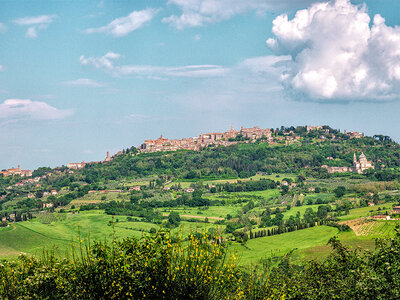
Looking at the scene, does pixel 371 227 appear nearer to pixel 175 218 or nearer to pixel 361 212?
pixel 361 212

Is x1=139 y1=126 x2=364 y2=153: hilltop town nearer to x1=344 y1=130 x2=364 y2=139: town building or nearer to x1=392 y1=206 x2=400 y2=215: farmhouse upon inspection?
x1=344 y1=130 x2=364 y2=139: town building

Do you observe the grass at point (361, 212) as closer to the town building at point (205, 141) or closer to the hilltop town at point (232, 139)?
the hilltop town at point (232, 139)

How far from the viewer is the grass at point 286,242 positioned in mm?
45406

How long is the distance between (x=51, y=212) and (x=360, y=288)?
81.3 metres

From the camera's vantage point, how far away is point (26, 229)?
65562mm

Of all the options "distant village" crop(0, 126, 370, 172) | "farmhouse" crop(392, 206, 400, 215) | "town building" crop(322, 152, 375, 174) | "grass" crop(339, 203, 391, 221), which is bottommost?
"grass" crop(339, 203, 391, 221)

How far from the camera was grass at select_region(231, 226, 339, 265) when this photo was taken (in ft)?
149

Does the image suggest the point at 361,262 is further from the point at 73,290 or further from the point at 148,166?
the point at 148,166

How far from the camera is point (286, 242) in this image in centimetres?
5069

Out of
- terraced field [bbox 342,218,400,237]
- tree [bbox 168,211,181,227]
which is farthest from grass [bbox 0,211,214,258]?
terraced field [bbox 342,218,400,237]

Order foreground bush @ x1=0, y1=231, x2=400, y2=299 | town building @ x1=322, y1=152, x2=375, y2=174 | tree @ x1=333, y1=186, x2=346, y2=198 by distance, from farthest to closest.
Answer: town building @ x1=322, y1=152, x2=375, y2=174
tree @ x1=333, y1=186, x2=346, y2=198
foreground bush @ x1=0, y1=231, x2=400, y2=299

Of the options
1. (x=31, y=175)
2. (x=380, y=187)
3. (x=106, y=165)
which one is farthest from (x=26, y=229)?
(x=31, y=175)

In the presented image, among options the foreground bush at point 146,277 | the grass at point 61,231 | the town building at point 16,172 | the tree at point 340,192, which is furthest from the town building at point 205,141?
the foreground bush at point 146,277

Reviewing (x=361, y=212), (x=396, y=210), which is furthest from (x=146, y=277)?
(x=361, y=212)
